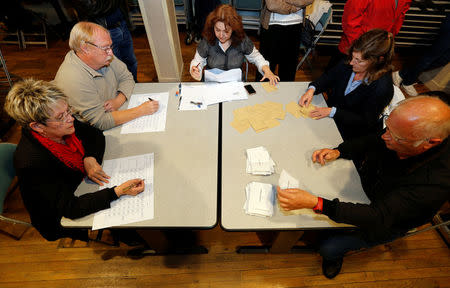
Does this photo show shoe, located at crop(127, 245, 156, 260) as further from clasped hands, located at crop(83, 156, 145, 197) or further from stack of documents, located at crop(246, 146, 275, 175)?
stack of documents, located at crop(246, 146, 275, 175)

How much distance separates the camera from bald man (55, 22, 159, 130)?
1625 mm

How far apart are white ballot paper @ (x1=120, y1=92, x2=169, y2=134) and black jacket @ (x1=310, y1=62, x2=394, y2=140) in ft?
4.48

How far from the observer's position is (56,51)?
14.5ft

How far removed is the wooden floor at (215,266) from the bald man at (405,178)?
2.69 ft

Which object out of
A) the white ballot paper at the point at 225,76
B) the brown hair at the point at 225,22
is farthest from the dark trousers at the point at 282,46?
the white ballot paper at the point at 225,76

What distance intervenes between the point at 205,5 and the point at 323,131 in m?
3.19

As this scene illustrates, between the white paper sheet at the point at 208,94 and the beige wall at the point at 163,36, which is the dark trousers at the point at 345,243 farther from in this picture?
the beige wall at the point at 163,36

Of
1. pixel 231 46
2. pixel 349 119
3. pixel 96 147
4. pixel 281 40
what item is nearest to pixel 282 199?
pixel 349 119

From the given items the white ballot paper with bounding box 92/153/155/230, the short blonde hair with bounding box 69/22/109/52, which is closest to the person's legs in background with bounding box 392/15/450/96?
the white ballot paper with bounding box 92/153/155/230

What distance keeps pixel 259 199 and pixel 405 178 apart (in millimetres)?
794

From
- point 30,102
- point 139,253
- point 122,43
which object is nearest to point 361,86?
point 30,102

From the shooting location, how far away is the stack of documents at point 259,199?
129 centimetres

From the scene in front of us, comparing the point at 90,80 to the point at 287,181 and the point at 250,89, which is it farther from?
the point at 287,181

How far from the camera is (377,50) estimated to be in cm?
161
